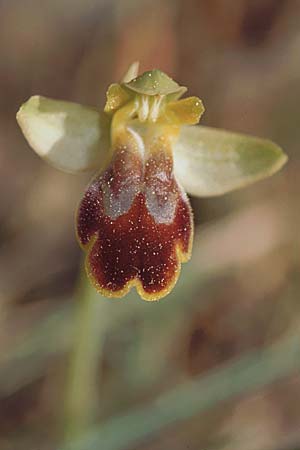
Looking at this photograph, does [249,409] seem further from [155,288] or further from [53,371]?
[155,288]

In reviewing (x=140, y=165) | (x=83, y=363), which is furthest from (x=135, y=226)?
(x=83, y=363)

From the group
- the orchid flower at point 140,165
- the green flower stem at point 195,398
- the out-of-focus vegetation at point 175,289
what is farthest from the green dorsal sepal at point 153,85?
the green flower stem at point 195,398

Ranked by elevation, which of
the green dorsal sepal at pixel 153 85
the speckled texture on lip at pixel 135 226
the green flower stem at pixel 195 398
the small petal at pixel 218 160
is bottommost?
the green flower stem at pixel 195 398

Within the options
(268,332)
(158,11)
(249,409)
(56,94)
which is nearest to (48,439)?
(249,409)

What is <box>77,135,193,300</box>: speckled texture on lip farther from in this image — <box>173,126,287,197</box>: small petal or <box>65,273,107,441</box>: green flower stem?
<box>65,273,107,441</box>: green flower stem

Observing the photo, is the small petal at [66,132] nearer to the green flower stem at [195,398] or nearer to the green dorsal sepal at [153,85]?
the green dorsal sepal at [153,85]

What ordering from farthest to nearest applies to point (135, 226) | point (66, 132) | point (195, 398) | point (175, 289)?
point (175, 289) < point (195, 398) < point (66, 132) < point (135, 226)

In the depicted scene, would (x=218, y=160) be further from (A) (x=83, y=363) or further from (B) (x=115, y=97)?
(A) (x=83, y=363)
